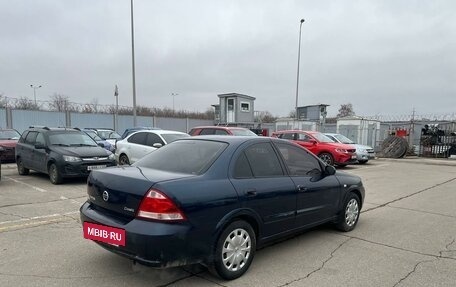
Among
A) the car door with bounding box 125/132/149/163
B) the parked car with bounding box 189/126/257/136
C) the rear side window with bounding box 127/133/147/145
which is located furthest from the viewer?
the parked car with bounding box 189/126/257/136

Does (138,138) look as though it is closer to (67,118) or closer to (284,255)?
(284,255)

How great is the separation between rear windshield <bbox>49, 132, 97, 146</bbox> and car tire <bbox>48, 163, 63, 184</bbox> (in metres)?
0.80

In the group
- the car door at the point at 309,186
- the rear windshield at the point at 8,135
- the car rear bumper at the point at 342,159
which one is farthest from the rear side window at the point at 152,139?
the car rear bumper at the point at 342,159

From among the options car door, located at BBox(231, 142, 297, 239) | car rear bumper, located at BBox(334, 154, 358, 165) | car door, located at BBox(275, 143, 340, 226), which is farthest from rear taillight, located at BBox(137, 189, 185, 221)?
car rear bumper, located at BBox(334, 154, 358, 165)

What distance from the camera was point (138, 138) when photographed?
12.6 m

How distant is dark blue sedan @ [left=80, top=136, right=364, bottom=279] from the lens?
3.41 meters

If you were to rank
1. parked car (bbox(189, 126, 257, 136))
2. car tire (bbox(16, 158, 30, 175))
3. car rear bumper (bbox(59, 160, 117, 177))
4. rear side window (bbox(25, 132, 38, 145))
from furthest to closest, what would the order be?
parked car (bbox(189, 126, 257, 136))
car tire (bbox(16, 158, 30, 175))
rear side window (bbox(25, 132, 38, 145))
car rear bumper (bbox(59, 160, 117, 177))

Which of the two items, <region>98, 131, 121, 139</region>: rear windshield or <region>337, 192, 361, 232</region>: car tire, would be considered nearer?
<region>337, 192, 361, 232</region>: car tire

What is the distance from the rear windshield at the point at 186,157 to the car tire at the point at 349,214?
2567 mm

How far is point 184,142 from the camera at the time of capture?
479 cm

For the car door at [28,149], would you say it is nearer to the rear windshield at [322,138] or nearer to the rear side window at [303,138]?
the rear side window at [303,138]

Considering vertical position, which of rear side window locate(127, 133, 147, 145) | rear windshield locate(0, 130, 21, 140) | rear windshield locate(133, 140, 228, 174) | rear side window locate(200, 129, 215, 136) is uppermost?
rear windshield locate(133, 140, 228, 174)

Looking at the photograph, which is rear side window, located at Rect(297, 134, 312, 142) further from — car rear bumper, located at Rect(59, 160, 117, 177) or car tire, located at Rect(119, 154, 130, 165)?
car rear bumper, located at Rect(59, 160, 117, 177)

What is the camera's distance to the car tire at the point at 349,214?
5.70m
